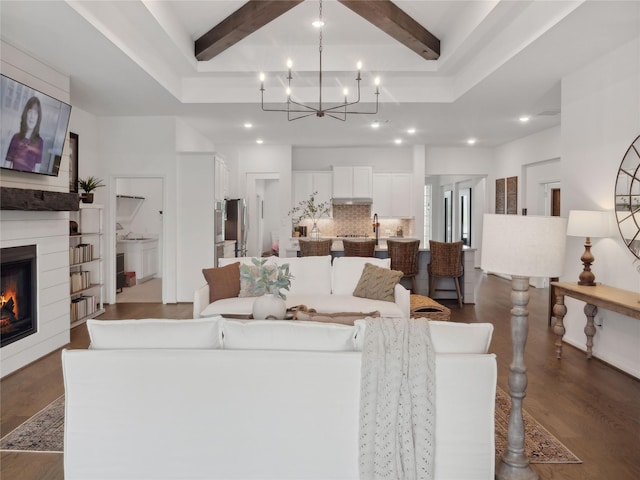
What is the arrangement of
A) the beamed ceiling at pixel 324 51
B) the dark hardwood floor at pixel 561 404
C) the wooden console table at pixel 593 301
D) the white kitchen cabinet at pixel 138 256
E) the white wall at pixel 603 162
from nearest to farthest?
the dark hardwood floor at pixel 561 404, the wooden console table at pixel 593 301, the beamed ceiling at pixel 324 51, the white wall at pixel 603 162, the white kitchen cabinet at pixel 138 256

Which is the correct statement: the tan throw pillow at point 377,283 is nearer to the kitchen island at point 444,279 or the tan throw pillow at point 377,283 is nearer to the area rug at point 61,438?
the area rug at point 61,438

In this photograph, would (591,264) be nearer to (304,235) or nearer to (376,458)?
(376,458)

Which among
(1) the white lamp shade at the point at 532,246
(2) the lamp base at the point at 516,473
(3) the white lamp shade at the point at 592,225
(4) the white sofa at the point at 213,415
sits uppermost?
(3) the white lamp shade at the point at 592,225

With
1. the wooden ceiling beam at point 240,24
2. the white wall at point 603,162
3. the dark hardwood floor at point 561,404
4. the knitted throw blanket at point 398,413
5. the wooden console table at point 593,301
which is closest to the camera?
the knitted throw blanket at point 398,413

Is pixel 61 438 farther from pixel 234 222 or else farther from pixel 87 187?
pixel 234 222

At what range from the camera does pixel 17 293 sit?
13.5ft

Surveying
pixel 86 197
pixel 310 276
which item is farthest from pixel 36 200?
pixel 310 276

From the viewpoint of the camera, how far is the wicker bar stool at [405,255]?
267 inches

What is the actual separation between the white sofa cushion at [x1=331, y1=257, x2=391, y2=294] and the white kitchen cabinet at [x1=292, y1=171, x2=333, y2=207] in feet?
15.8

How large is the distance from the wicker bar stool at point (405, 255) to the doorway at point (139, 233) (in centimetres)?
416

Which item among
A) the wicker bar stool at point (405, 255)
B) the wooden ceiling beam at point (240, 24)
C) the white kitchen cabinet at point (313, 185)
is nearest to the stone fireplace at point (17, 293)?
the wooden ceiling beam at point (240, 24)

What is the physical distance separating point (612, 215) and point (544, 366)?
1.52 meters

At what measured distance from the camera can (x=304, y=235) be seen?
31.8ft

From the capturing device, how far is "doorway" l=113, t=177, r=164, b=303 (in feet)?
28.6
